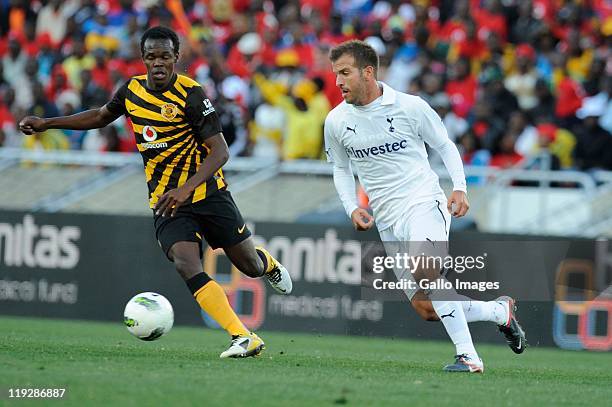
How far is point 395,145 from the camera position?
8.98 meters

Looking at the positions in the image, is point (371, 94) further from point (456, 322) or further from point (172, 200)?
point (456, 322)

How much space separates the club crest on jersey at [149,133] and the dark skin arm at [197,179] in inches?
16.4

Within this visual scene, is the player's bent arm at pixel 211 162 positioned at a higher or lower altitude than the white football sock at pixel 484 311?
higher

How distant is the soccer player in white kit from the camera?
28.9 feet

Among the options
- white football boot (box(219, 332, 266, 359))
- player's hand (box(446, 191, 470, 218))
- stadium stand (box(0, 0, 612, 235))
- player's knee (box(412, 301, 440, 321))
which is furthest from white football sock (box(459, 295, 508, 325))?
stadium stand (box(0, 0, 612, 235))

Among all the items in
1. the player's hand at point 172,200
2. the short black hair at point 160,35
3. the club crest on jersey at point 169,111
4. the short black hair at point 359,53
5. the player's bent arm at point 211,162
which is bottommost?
the player's hand at point 172,200

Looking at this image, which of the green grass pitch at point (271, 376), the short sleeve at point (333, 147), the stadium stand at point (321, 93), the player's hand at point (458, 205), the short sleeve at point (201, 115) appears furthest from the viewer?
the stadium stand at point (321, 93)

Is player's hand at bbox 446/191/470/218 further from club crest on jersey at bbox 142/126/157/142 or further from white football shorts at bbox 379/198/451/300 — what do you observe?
club crest on jersey at bbox 142/126/157/142

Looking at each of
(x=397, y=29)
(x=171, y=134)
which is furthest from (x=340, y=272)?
(x=171, y=134)

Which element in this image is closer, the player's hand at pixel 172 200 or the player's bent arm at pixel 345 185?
the player's hand at pixel 172 200

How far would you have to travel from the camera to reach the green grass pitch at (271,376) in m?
6.76

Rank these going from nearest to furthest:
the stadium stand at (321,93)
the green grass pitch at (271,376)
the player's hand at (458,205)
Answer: the green grass pitch at (271,376) → the player's hand at (458,205) → the stadium stand at (321,93)

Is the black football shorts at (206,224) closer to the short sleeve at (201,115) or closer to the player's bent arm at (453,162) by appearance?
the short sleeve at (201,115)

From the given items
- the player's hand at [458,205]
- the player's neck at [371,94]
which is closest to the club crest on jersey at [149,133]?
the player's neck at [371,94]
